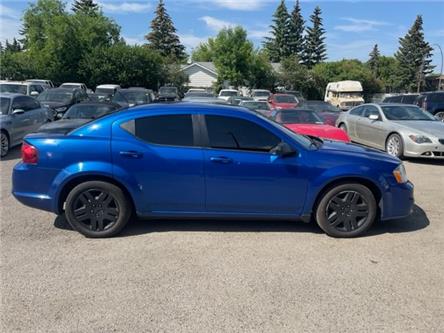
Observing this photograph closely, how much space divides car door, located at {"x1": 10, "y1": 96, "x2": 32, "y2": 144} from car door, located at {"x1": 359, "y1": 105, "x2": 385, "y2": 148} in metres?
9.33

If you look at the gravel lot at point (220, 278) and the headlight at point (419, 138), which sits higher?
the headlight at point (419, 138)

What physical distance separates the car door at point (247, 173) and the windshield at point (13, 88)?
16323mm

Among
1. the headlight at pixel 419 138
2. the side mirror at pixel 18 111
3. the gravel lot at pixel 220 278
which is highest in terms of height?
the side mirror at pixel 18 111

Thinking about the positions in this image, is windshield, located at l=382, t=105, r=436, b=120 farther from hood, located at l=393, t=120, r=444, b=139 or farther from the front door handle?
the front door handle

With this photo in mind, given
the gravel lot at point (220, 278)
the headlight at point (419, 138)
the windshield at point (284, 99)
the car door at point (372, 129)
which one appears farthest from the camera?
the windshield at point (284, 99)

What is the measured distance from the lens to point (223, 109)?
508 centimetres

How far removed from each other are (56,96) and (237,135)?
48.4 ft

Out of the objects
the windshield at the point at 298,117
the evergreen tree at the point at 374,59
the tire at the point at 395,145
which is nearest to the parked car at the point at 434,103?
the tire at the point at 395,145

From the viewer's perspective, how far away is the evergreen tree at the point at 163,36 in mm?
79438

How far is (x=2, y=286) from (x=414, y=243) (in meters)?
4.33

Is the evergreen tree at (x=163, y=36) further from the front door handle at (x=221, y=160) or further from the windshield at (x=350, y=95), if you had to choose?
the front door handle at (x=221, y=160)

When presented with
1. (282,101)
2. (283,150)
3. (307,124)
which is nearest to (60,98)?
(307,124)

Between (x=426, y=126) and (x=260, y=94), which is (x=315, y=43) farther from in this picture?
(x=426, y=126)

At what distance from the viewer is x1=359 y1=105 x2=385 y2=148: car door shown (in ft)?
36.7
